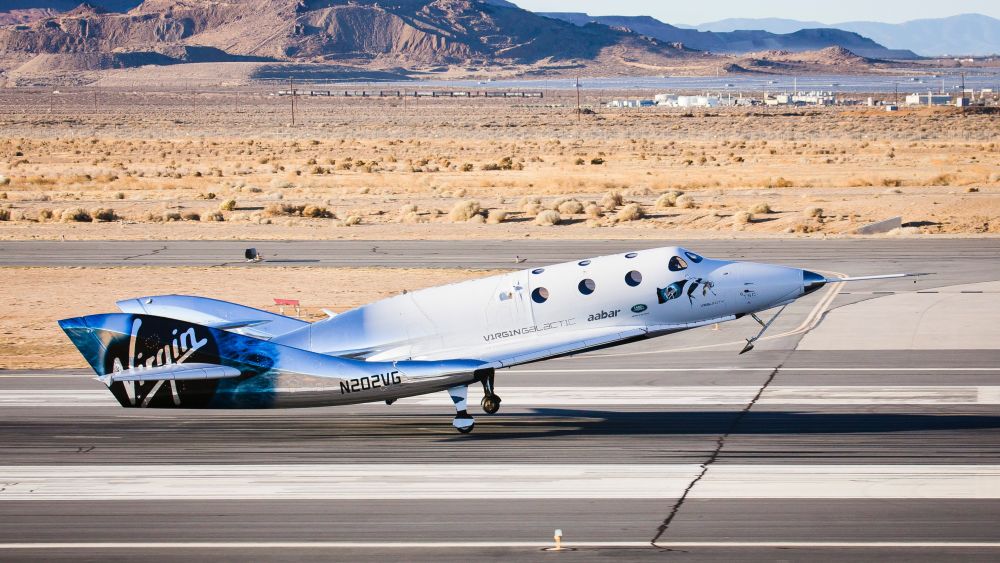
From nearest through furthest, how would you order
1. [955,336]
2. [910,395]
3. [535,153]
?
[910,395] < [955,336] < [535,153]

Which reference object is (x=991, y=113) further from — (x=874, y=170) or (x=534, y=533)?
(x=534, y=533)

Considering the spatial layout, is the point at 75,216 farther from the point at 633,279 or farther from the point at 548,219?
the point at 633,279

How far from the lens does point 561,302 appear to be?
22500mm

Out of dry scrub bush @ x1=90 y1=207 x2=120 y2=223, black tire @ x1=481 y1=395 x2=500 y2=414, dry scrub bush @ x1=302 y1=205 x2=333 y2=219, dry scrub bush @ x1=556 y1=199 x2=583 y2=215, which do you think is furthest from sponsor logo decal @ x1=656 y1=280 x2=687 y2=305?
dry scrub bush @ x1=90 y1=207 x2=120 y2=223

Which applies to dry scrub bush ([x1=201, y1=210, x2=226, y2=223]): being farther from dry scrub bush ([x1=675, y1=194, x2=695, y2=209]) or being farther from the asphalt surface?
dry scrub bush ([x1=675, y1=194, x2=695, y2=209])

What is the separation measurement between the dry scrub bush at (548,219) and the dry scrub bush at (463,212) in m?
4.32

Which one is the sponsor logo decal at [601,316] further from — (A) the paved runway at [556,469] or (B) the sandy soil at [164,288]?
(B) the sandy soil at [164,288]

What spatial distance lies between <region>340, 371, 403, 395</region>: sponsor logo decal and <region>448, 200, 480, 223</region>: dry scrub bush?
4400 cm

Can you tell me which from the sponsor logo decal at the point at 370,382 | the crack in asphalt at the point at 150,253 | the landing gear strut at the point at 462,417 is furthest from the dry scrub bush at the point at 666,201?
the sponsor logo decal at the point at 370,382

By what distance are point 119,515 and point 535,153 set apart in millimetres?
100777

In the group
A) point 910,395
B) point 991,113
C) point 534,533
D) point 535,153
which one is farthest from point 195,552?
point 991,113

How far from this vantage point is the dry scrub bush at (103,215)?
224 feet

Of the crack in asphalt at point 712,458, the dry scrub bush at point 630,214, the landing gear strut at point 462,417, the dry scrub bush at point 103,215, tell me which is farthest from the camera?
the dry scrub bush at point 103,215

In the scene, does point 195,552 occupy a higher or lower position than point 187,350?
lower
